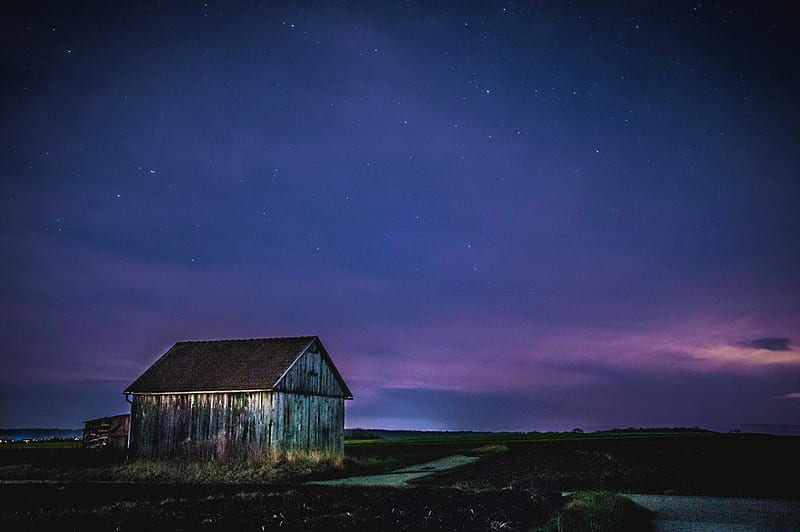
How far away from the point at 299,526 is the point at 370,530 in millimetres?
1762

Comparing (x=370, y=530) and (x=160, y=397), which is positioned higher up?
(x=160, y=397)

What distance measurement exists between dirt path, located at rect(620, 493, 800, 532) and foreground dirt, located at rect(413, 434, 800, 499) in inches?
89.2

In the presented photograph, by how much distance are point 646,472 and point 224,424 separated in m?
22.3

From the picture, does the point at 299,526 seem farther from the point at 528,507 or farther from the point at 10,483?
the point at 10,483

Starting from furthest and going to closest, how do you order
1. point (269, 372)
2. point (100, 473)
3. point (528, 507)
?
point (269, 372), point (100, 473), point (528, 507)

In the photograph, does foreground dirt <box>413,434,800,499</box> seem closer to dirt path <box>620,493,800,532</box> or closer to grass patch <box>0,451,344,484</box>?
dirt path <box>620,493,800,532</box>

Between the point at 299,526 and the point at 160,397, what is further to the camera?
the point at 160,397

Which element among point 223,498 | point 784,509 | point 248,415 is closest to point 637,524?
point 784,509

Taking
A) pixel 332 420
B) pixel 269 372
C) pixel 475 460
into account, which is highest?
pixel 269 372

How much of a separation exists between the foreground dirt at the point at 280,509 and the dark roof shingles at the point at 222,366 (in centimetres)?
→ 1226

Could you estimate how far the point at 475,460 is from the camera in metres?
40.4

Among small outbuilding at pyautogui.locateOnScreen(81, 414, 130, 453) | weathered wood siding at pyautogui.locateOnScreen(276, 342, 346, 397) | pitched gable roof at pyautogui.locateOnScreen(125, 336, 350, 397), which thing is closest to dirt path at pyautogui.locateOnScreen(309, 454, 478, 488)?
weathered wood siding at pyautogui.locateOnScreen(276, 342, 346, 397)

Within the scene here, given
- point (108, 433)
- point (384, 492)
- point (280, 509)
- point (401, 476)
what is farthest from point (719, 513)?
point (108, 433)

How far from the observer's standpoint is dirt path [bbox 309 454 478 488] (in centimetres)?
2564
